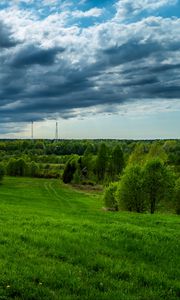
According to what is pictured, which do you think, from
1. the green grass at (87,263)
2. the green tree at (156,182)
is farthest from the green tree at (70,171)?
the green grass at (87,263)

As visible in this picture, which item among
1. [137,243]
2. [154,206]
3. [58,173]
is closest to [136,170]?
[154,206]

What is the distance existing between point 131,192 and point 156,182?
3924 mm

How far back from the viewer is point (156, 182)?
54.2 metres

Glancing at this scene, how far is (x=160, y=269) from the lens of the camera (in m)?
13.4

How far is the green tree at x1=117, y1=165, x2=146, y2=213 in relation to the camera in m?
53.3

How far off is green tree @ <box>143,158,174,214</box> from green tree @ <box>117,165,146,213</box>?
0.91 m

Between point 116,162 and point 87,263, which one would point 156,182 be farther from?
point 116,162

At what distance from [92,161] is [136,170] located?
85.4 metres

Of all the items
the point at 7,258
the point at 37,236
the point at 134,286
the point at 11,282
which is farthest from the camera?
the point at 37,236

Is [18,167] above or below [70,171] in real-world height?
above

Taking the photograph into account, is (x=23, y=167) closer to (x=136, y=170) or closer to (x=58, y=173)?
(x=58, y=173)

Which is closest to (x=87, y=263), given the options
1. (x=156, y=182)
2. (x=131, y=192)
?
(x=131, y=192)

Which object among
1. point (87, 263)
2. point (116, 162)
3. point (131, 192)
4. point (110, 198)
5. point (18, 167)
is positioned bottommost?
point (18, 167)

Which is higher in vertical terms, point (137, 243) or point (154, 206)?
point (137, 243)
